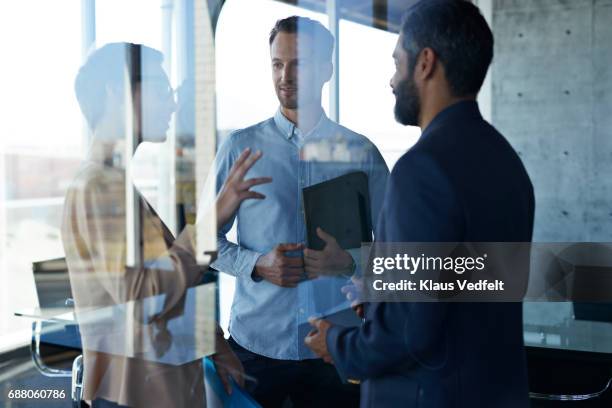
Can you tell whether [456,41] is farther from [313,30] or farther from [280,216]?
[280,216]

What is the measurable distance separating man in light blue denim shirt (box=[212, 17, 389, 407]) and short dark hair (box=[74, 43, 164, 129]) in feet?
1.07

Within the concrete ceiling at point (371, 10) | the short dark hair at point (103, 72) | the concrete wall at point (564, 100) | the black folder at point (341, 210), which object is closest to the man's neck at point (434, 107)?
the concrete ceiling at point (371, 10)

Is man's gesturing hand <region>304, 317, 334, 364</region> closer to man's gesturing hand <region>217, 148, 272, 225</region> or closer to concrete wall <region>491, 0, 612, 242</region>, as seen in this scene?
man's gesturing hand <region>217, 148, 272, 225</region>

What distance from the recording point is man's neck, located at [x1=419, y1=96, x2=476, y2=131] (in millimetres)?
1319

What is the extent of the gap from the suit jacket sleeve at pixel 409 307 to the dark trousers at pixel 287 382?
1.26 ft

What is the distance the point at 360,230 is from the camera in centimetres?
172

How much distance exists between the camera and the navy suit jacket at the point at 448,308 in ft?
4.13

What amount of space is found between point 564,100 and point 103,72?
1409 mm

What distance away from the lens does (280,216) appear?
6.03 ft

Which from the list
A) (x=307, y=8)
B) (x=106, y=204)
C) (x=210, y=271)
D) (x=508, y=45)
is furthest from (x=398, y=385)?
(x=508, y=45)

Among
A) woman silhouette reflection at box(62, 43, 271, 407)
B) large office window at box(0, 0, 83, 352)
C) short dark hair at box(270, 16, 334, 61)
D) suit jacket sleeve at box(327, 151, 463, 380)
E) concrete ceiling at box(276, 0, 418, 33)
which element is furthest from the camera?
large office window at box(0, 0, 83, 352)

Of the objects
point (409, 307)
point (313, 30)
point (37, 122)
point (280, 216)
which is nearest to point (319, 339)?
point (280, 216)

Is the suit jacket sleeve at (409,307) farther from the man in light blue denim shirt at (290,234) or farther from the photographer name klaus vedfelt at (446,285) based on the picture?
the man in light blue denim shirt at (290,234)

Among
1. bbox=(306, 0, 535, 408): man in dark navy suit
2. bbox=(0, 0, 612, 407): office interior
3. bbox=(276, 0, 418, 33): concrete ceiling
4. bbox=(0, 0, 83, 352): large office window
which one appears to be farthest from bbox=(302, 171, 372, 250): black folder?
bbox=(0, 0, 83, 352): large office window
